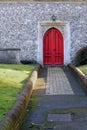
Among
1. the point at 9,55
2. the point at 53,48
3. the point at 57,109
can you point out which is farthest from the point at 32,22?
the point at 57,109

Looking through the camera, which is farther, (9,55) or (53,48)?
(53,48)

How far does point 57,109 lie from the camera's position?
10.4 m

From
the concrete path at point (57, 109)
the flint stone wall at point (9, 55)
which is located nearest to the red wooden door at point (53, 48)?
the flint stone wall at point (9, 55)

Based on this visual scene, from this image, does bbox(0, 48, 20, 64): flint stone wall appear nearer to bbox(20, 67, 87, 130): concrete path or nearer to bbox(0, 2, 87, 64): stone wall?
bbox(0, 2, 87, 64): stone wall

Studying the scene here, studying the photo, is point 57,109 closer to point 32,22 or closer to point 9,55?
point 9,55

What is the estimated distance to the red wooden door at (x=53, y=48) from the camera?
28781mm

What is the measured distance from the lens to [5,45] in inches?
1109

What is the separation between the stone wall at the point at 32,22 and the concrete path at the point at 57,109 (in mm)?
12703

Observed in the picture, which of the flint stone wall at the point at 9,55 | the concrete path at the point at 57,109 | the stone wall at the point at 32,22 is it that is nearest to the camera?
the concrete path at the point at 57,109

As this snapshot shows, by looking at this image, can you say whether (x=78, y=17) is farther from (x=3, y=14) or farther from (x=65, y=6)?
(x=3, y=14)

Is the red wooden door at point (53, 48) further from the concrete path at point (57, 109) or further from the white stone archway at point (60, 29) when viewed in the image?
the concrete path at point (57, 109)

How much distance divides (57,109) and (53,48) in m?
18.7

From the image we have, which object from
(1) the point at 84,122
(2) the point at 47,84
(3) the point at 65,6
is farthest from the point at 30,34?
(1) the point at 84,122

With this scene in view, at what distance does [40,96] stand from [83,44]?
15.5 metres
